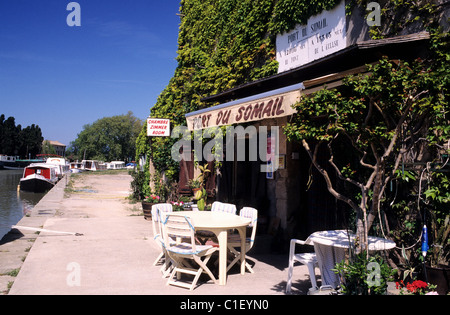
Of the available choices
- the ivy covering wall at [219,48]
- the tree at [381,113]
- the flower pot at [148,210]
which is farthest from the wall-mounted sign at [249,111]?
the flower pot at [148,210]

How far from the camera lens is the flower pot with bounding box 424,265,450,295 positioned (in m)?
3.79

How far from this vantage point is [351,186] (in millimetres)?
5469

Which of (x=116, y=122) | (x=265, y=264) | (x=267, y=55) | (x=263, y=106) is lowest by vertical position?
(x=265, y=264)

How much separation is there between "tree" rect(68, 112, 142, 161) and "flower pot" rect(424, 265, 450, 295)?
74.9 m

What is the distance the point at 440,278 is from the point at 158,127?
9.12m

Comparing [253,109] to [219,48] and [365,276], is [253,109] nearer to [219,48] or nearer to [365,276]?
[365,276]

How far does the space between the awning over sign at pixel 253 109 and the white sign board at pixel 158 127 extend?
446 cm

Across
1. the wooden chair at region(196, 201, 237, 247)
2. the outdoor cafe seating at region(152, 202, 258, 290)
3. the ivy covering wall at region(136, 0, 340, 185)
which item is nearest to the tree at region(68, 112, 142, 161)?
the ivy covering wall at region(136, 0, 340, 185)

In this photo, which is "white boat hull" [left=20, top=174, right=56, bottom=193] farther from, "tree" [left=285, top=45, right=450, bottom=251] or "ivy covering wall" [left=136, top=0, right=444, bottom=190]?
"tree" [left=285, top=45, right=450, bottom=251]

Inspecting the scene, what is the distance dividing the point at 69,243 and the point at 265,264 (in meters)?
3.98

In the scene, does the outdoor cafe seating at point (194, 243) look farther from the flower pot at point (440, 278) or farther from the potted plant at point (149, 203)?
the potted plant at point (149, 203)

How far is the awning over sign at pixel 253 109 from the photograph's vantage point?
468 centimetres
